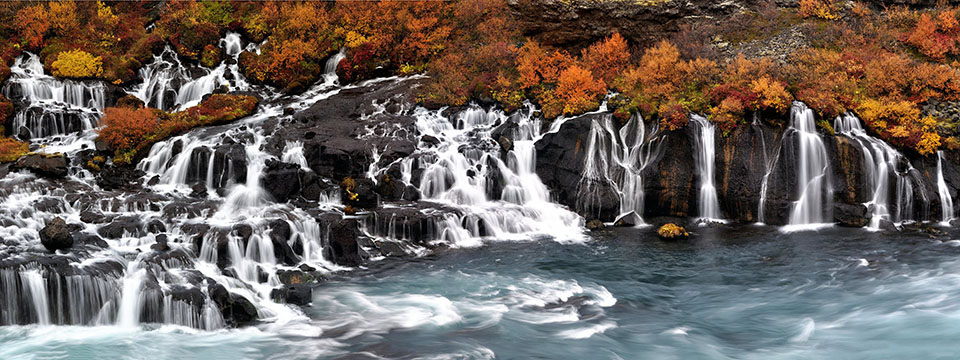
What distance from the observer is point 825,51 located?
24.9 m

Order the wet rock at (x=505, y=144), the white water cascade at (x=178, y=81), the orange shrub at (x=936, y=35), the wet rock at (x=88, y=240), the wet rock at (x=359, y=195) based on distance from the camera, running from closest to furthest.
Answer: the wet rock at (x=88, y=240) → the wet rock at (x=359, y=195) → the wet rock at (x=505, y=144) → the orange shrub at (x=936, y=35) → the white water cascade at (x=178, y=81)

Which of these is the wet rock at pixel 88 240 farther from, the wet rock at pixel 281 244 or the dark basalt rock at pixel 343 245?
the dark basalt rock at pixel 343 245

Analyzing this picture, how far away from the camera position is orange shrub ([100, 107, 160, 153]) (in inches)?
872

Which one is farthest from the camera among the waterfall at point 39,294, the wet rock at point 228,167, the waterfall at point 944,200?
the wet rock at point 228,167

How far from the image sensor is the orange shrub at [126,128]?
72.7 ft

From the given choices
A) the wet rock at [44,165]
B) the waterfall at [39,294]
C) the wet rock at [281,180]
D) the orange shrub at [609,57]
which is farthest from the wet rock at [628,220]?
the wet rock at [44,165]

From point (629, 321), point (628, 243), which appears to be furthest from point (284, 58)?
point (629, 321)

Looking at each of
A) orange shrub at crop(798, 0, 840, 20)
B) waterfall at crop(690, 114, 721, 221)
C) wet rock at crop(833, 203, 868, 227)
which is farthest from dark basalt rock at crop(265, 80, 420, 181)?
orange shrub at crop(798, 0, 840, 20)

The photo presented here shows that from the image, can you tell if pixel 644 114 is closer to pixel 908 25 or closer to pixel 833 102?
pixel 833 102

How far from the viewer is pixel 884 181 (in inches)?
779

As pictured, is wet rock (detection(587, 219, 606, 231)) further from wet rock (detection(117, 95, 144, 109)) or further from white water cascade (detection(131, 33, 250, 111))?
wet rock (detection(117, 95, 144, 109))

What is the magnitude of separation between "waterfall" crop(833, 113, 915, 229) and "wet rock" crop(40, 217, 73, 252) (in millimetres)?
22448

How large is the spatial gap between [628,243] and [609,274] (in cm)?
311

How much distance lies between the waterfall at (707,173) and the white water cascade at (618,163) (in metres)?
1.39
